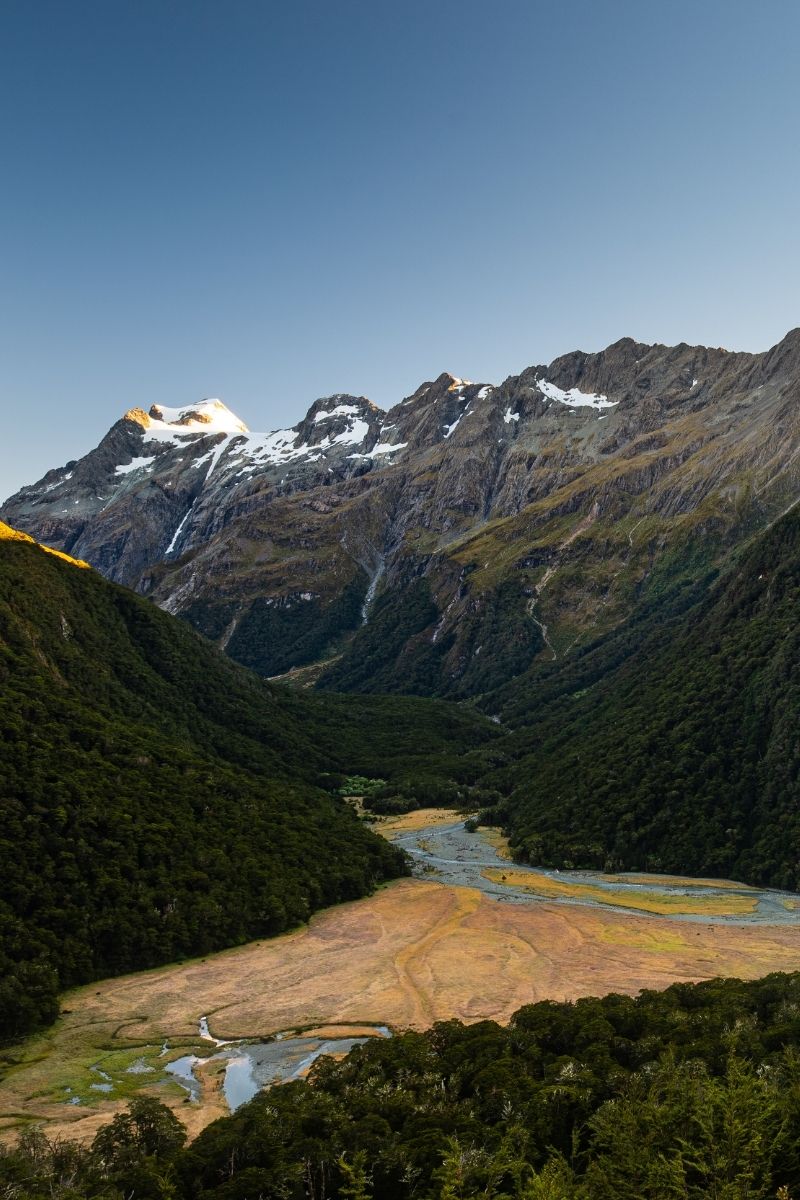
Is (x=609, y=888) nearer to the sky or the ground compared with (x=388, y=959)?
nearer to the ground

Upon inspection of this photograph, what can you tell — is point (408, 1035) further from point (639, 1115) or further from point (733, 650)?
point (733, 650)

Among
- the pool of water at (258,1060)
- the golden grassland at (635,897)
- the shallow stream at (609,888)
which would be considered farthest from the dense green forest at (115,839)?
the golden grassland at (635,897)

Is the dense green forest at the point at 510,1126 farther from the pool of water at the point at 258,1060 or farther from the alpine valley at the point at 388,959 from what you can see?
the pool of water at the point at 258,1060

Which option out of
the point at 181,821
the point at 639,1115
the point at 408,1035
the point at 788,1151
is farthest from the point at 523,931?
the point at 788,1151

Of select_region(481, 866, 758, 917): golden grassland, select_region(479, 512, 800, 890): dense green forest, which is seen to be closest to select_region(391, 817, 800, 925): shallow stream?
select_region(481, 866, 758, 917): golden grassland

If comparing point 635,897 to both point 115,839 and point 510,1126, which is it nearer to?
point 115,839

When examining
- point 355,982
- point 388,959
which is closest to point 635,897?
point 388,959
